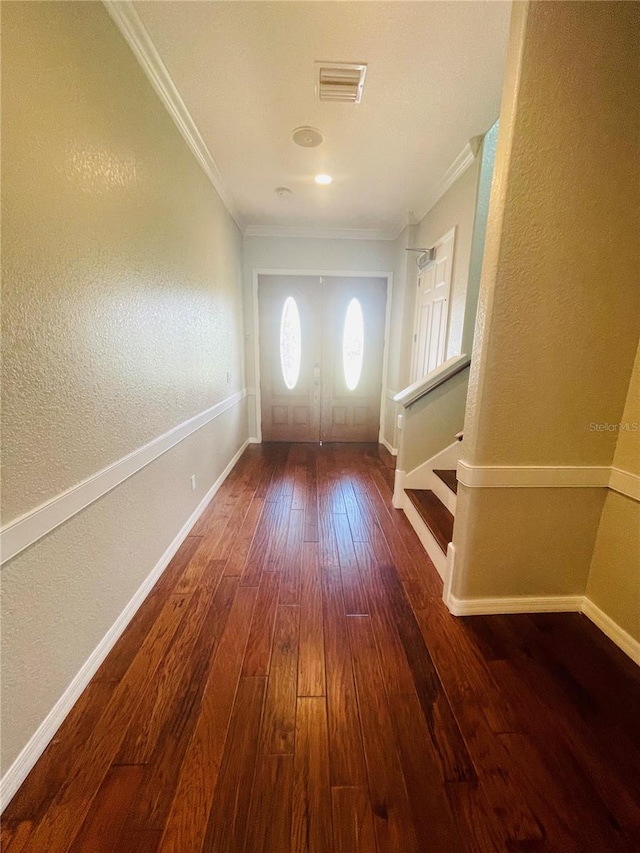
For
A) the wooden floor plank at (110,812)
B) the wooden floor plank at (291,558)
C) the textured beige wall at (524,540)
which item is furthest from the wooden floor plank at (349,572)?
the wooden floor plank at (110,812)

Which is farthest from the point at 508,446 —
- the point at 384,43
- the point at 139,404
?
the point at 384,43

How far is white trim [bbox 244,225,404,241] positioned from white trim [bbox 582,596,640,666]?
13.1 ft

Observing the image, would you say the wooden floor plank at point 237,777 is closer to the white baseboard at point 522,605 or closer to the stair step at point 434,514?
the white baseboard at point 522,605

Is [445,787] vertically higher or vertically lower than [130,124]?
lower

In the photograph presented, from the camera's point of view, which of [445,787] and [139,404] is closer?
[445,787]

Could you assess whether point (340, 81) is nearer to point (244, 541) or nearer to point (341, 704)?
point (244, 541)

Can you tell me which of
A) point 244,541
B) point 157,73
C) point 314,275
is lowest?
point 244,541

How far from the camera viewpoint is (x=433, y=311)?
3.01 meters

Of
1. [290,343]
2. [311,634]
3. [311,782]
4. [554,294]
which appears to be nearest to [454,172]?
[554,294]

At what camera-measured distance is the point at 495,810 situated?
0.91 m

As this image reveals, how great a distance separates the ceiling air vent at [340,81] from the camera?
1.63 metres

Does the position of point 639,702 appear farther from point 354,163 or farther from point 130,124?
point 354,163

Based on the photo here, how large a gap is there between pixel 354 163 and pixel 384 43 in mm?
988

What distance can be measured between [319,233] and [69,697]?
4460mm
